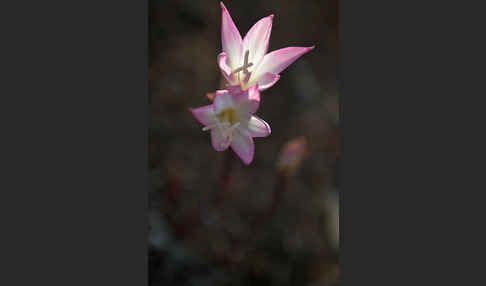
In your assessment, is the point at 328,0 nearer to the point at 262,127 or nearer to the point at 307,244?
the point at 262,127

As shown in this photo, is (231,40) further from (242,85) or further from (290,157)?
(290,157)

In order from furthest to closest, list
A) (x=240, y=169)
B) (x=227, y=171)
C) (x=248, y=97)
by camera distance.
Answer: (x=240, y=169) < (x=227, y=171) < (x=248, y=97)

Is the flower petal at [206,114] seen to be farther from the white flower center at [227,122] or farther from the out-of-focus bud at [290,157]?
the out-of-focus bud at [290,157]

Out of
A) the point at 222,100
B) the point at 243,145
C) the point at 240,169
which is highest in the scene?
the point at 222,100

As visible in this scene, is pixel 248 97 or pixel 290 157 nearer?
pixel 248 97

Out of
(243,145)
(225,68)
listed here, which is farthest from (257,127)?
(225,68)

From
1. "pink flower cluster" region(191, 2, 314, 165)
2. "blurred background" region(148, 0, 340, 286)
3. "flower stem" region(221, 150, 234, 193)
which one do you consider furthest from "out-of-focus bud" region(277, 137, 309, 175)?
"pink flower cluster" region(191, 2, 314, 165)
